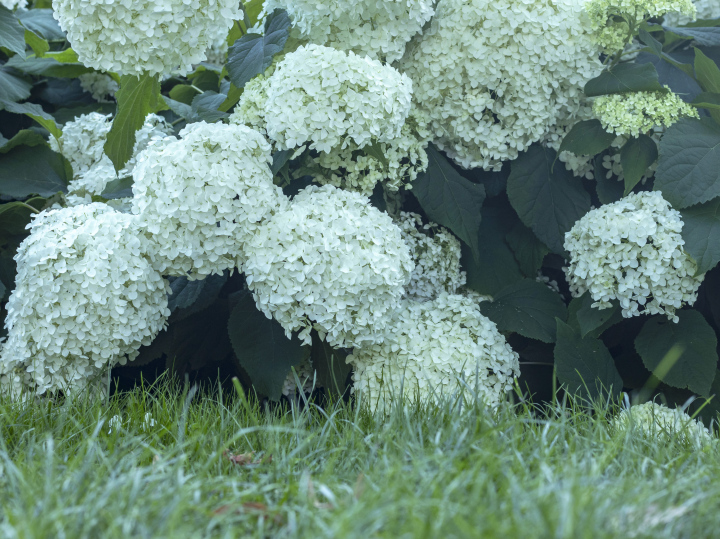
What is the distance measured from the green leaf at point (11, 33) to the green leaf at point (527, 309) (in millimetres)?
1757

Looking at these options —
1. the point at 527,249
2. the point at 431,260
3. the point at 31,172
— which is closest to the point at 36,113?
the point at 31,172

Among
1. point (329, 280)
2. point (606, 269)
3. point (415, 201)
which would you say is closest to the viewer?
point (329, 280)

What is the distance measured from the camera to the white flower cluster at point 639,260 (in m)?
1.73

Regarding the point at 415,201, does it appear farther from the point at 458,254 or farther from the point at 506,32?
the point at 506,32

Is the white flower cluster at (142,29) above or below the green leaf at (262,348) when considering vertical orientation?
above

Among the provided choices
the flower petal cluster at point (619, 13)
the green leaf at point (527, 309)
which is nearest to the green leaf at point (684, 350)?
the green leaf at point (527, 309)

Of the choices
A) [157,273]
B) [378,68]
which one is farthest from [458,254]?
[157,273]

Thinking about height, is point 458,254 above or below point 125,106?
below

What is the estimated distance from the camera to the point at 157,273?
179 cm

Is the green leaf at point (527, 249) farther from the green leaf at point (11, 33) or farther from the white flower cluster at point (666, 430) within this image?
the green leaf at point (11, 33)

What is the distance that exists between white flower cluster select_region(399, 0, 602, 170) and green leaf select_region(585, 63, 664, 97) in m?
0.08

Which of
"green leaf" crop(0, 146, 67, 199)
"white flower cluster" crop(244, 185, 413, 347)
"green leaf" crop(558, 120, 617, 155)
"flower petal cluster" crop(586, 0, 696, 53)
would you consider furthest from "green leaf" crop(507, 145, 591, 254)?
"green leaf" crop(0, 146, 67, 199)

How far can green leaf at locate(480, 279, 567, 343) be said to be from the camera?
6.20 ft

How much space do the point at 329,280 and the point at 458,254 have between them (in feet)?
1.94
